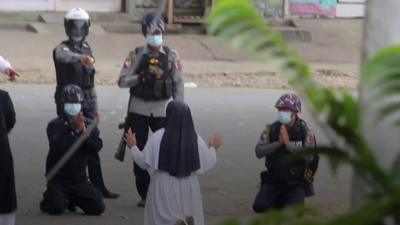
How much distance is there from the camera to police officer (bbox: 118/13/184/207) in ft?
30.5

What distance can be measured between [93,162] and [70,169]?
0.55m

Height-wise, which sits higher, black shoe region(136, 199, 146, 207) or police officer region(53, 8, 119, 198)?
police officer region(53, 8, 119, 198)

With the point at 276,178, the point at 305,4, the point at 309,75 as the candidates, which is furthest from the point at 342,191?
the point at 305,4

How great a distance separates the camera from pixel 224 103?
1547 centimetres

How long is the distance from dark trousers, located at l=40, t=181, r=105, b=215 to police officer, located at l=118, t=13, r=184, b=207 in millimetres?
498

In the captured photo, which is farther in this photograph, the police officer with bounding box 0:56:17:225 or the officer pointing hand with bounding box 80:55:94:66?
the officer pointing hand with bounding box 80:55:94:66

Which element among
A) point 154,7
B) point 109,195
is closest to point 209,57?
point 154,7

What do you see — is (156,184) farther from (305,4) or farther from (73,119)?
(305,4)

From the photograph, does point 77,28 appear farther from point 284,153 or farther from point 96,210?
point 284,153

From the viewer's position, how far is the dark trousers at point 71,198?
8789mm

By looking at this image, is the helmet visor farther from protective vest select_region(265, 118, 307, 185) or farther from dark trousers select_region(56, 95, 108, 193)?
protective vest select_region(265, 118, 307, 185)

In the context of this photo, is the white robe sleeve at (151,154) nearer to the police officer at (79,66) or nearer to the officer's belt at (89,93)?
the police officer at (79,66)

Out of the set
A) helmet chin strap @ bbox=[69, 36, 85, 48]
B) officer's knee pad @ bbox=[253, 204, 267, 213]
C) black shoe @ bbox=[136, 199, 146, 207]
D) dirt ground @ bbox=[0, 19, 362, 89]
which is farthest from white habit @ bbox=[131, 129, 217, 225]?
dirt ground @ bbox=[0, 19, 362, 89]

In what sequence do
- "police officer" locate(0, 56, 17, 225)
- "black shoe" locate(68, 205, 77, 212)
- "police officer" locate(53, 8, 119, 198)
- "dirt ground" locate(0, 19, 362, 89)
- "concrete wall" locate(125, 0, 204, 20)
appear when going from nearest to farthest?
"police officer" locate(0, 56, 17, 225) < "black shoe" locate(68, 205, 77, 212) < "police officer" locate(53, 8, 119, 198) < "dirt ground" locate(0, 19, 362, 89) < "concrete wall" locate(125, 0, 204, 20)
